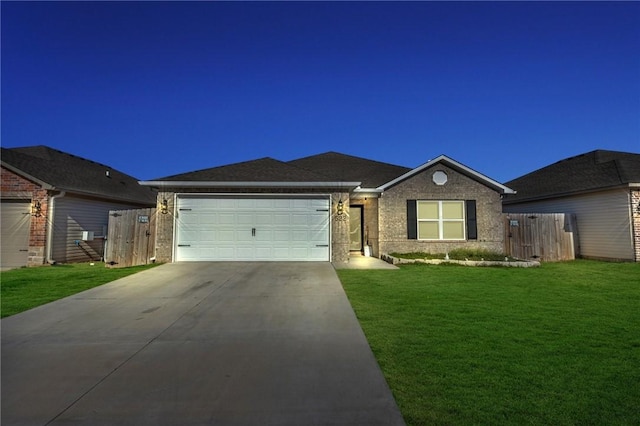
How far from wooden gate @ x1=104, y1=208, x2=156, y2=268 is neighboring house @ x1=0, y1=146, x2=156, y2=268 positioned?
2072mm

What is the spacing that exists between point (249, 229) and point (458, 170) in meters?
9.13

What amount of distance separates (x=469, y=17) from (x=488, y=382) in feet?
46.3

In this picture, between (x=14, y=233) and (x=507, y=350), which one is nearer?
(x=507, y=350)

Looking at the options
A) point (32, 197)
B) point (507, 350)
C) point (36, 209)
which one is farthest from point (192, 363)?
point (32, 197)

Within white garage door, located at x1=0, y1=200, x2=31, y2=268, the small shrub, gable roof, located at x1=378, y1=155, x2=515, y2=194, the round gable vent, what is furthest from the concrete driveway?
the round gable vent

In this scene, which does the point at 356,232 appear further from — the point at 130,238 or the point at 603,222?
the point at 603,222

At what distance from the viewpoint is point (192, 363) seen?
336cm

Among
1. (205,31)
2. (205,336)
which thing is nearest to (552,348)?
(205,336)

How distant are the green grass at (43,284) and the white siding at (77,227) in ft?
4.37

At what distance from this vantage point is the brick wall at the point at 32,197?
11414 mm

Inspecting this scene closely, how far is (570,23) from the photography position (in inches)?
485

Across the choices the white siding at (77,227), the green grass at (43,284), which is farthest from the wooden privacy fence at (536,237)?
the white siding at (77,227)

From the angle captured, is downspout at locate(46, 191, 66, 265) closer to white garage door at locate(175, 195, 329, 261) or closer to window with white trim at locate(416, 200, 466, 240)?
white garage door at locate(175, 195, 329, 261)

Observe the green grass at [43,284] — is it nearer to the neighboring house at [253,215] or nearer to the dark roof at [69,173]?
the neighboring house at [253,215]
